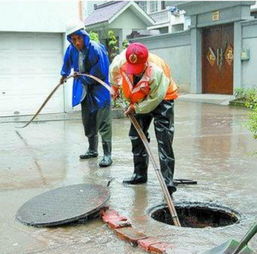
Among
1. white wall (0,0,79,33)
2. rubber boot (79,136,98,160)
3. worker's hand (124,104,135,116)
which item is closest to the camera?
worker's hand (124,104,135,116)

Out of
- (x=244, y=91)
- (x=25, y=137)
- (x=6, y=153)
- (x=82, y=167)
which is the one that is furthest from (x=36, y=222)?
(x=244, y=91)

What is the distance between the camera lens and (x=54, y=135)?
9766 mm

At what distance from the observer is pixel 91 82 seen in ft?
22.2

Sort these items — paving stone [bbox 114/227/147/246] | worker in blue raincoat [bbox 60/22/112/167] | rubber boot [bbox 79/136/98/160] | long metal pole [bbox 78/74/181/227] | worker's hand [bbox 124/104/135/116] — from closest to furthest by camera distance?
paving stone [bbox 114/227/147/246], long metal pole [bbox 78/74/181/227], worker's hand [bbox 124/104/135/116], worker in blue raincoat [bbox 60/22/112/167], rubber boot [bbox 79/136/98/160]

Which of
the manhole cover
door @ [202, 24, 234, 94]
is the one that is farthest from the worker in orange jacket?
door @ [202, 24, 234, 94]

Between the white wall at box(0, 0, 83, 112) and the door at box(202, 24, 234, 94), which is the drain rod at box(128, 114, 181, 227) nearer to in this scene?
the white wall at box(0, 0, 83, 112)

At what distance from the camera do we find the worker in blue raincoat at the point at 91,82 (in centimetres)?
654

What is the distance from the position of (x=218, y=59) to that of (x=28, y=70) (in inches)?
303

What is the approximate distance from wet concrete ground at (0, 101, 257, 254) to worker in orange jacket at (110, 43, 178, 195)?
455 millimetres

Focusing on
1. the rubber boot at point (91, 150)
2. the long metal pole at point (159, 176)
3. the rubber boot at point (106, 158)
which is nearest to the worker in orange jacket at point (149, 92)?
the long metal pole at point (159, 176)

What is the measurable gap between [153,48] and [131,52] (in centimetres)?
1795

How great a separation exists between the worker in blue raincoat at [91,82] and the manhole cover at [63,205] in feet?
5.23

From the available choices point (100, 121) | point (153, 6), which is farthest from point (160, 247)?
point (153, 6)

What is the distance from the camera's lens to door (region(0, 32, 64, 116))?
44.0 ft
